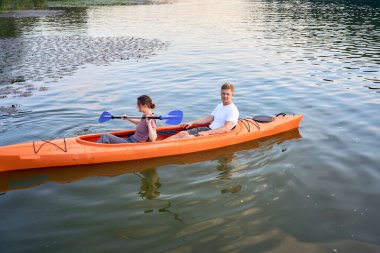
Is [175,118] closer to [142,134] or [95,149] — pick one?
[142,134]

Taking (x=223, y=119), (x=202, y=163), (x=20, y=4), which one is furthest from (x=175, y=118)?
(x=20, y=4)

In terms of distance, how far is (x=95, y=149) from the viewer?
6.84m

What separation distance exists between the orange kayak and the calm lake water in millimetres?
174

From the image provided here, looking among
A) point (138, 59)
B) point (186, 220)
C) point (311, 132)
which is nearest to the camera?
point (186, 220)

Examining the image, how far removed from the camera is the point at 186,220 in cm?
513

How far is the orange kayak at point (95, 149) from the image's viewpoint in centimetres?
655

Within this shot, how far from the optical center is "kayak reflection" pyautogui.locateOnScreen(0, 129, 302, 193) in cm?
629

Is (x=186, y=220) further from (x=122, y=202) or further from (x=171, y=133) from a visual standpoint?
(x=171, y=133)

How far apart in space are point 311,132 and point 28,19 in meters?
28.8

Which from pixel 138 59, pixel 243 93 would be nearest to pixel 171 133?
pixel 243 93

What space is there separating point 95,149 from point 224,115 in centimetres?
276

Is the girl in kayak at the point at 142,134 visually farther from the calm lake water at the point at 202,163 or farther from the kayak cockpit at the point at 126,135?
the calm lake water at the point at 202,163

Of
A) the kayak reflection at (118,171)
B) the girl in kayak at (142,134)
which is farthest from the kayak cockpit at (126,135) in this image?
the kayak reflection at (118,171)

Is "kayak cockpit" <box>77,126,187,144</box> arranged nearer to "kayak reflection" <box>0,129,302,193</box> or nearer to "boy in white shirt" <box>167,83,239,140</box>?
"boy in white shirt" <box>167,83,239,140</box>
